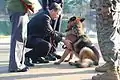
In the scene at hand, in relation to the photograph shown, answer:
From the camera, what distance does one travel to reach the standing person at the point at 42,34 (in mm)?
6414

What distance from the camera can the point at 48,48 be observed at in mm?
6457

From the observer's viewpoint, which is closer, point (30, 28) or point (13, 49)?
point (13, 49)

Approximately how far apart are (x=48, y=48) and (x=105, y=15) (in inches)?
84.9

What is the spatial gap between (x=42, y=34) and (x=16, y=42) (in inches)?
41.9

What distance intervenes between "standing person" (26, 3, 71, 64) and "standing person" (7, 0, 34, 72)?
0.75 metres

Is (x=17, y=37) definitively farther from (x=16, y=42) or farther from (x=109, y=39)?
(x=109, y=39)

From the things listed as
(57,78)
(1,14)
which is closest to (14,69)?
(57,78)

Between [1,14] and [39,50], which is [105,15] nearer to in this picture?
[39,50]

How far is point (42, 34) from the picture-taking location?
6586 millimetres

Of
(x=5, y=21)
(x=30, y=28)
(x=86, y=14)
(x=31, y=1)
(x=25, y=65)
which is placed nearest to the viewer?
(x=31, y=1)

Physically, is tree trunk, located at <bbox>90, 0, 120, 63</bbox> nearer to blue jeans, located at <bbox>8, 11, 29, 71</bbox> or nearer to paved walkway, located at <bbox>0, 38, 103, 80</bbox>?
paved walkway, located at <bbox>0, 38, 103, 80</bbox>

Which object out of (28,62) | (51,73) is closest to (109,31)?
(51,73)

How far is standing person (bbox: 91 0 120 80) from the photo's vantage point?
444 cm

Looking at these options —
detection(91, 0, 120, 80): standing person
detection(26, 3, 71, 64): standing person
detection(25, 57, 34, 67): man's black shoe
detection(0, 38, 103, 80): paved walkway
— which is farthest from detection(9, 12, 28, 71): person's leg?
detection(91, 0, 120, 80): standing person
